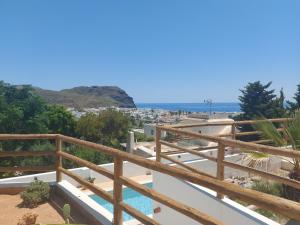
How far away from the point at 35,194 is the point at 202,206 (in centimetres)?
239

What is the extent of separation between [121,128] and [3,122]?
8239 mm

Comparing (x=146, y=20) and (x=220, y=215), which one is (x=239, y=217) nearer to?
(x=220, y=215)

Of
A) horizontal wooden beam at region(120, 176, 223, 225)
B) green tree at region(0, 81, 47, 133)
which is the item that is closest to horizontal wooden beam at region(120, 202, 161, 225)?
horizontal wooden beam at region(120, 176, 223, 225)

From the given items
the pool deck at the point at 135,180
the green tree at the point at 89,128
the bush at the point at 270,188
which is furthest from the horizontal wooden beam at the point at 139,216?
the green tree at the point at 89,128

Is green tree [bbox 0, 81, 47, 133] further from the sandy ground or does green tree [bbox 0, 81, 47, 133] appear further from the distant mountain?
the distant mountain

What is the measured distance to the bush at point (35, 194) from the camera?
443cm

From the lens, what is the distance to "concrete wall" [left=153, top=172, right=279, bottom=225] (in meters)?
4.18

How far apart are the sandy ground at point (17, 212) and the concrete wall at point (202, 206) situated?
2087 mm

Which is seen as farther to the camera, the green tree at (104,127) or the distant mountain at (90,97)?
the distant mountain at (90,97)

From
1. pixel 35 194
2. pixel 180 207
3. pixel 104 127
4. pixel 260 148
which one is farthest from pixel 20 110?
pixel 180 207

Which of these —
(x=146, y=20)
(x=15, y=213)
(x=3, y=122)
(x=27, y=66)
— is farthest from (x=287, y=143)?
(x=27, y=66)

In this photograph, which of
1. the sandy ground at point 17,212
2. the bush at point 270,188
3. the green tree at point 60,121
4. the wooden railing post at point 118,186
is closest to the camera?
the wooden railing post at point 118,186

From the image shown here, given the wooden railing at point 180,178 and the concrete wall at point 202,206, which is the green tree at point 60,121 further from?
the wooden railing at point 180,178

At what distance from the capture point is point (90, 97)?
77625 mm
